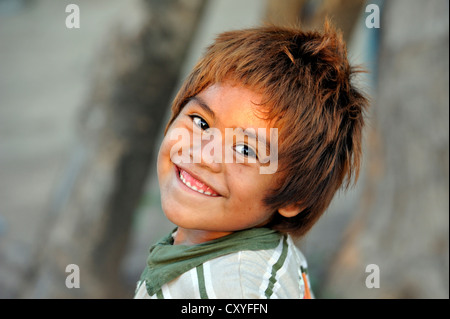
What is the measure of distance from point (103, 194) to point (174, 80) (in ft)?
2.68

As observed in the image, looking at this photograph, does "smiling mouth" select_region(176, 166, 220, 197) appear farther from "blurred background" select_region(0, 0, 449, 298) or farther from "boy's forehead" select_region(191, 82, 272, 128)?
"blurred background" select_region(0, 0, 449, 298)

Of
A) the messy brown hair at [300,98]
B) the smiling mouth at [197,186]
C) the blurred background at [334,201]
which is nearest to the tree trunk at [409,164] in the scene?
the blurred background at [334,201]

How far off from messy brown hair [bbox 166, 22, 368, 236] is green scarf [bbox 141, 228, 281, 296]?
0.09m

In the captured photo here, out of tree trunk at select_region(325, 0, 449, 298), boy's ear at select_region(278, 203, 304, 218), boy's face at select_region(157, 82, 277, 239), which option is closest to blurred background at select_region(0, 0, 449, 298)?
tree trunk at select_region(325, 0, 449, 298)

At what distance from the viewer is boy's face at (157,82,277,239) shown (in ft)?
4.30

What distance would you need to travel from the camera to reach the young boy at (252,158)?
1307 mm

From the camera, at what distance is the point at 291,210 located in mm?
1465

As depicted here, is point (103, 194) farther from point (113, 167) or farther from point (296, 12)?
point (296, 12)

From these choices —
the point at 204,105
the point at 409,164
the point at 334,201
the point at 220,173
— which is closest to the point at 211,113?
the point at 204,105

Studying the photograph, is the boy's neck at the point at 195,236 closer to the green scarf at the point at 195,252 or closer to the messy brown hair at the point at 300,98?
the green scarf at the point at 195,252

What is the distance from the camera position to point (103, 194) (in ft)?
10.6

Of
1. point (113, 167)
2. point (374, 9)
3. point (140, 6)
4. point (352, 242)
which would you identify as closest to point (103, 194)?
point (113, 167)

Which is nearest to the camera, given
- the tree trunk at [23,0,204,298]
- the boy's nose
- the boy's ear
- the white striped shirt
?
the white striped shirt

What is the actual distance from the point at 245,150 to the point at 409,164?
1.76 metres
